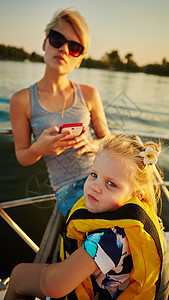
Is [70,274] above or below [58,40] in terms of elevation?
below

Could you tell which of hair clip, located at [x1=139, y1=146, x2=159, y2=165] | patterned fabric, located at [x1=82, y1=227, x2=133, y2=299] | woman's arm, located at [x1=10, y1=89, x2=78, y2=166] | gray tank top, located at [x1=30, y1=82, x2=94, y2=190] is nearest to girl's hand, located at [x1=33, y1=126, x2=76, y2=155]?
woman's arm, located at [x1=10, y1=89, x2=78, y2=166]

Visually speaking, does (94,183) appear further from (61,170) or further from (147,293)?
(61,170)

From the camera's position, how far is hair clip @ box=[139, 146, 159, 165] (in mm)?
824

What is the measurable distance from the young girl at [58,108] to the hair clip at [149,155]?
53cm

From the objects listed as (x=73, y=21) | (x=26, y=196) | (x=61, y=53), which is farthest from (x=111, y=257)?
(x=26, y=196)

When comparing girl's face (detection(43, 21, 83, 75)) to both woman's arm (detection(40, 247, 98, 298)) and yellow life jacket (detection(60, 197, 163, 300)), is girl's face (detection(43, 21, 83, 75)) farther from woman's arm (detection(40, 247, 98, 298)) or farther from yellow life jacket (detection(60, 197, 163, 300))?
woman's arm (detection(40, 247, 98, 298))

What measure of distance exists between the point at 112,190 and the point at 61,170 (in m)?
0.65

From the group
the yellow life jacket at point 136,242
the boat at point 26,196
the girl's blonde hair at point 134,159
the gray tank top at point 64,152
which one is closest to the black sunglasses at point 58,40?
the gray tank top at point 64,152

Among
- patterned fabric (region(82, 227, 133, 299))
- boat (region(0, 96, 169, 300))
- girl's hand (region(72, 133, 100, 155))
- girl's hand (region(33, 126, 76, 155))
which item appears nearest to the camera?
patterned fabric (region(82, 227, 133, 299))

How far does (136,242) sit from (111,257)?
0.29 feet

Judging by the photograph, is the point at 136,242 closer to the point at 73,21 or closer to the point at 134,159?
the point at 134,159

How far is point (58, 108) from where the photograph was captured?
145 centimetres

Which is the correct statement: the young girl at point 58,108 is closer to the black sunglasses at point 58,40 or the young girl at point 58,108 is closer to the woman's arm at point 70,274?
the black sunglasses at point 58,40

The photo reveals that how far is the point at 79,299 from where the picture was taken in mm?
785
